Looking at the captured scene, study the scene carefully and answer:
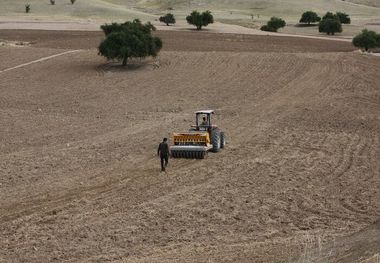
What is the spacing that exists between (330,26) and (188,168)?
79296 mm

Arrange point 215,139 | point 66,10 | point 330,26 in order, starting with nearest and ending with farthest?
point 215,139 < point 330,26 < point 66,10

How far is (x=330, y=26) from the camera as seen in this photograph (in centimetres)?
9812

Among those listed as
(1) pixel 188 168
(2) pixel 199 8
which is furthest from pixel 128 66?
(2) pixel 199 8

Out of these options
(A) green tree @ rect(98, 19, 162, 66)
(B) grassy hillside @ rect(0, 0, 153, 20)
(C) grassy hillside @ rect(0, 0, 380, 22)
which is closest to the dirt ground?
(A) green tree @ rect(98, 19, 162, 66)

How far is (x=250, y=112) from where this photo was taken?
3525 cm

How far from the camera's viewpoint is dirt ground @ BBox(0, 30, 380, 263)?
15688 mm

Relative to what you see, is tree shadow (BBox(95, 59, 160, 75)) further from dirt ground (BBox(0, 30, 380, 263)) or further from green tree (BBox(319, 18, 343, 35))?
green tree (BBox(319, 18, 343, 35))

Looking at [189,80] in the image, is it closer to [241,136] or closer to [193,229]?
[241,136]

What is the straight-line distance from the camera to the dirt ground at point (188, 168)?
15688 mm

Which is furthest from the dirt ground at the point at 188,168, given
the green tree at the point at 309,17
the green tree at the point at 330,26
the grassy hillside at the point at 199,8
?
the grassy hillside at the point at 199,8

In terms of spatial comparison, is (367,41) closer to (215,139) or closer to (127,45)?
(127,45)

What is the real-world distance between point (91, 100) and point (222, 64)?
49.9ft

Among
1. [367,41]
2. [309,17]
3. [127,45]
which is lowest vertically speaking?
[367,41]

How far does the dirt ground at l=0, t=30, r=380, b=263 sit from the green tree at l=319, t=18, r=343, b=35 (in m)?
49.5
